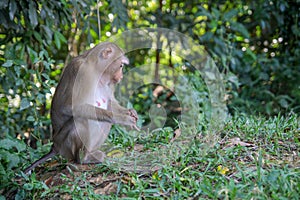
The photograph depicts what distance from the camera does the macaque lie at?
127 inches

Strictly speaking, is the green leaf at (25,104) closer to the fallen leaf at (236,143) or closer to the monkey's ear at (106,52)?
the monkey's ear at (106,52)

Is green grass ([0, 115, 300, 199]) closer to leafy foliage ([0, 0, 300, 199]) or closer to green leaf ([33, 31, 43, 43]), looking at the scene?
leafy foliage ([0, 0, 300, 199])

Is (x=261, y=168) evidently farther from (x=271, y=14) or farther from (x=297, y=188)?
(x=271, y=14)

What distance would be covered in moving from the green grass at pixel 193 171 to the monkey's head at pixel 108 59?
0.70 meters

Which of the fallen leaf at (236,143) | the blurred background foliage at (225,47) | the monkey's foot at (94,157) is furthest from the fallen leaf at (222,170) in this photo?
the blurred background foliage at (225,47)

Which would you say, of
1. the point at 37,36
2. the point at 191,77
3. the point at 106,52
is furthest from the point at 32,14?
the point at 191,77

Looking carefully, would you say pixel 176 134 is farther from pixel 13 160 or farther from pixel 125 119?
pixel 13 160

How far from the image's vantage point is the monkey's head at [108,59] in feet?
10.8

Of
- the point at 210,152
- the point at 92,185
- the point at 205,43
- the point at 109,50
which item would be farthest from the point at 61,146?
the point at 205,43

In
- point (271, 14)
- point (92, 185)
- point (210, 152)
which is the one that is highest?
point (271, 14)

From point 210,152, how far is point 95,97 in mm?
989

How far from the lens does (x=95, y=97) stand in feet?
11.0

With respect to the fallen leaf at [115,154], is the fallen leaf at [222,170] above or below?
below

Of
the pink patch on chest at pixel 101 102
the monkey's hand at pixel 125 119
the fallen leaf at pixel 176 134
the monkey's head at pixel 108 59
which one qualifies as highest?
the monkey's head at pixel 108 59
